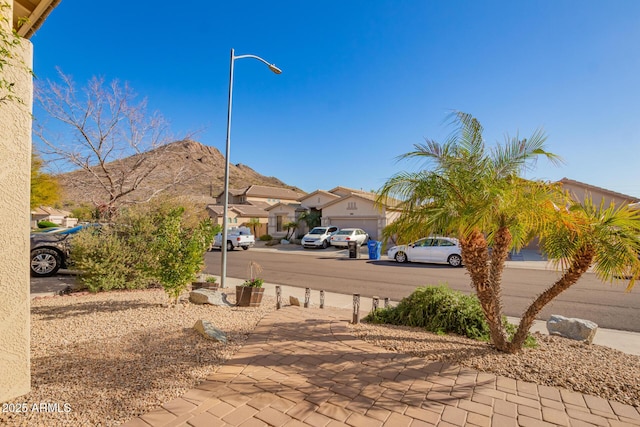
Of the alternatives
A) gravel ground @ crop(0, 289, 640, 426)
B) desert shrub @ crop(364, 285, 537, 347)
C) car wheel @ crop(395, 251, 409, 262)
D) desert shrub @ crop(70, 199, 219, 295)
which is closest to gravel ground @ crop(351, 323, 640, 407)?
gravel ground @ crop(0, 289, 640, 426)

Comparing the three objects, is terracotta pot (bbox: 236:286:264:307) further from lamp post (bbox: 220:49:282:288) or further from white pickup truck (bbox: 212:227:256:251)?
white pickup truck (bbox: 212:227:256:251)

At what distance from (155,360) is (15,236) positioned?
6.43 feet

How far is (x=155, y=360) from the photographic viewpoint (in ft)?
12.2

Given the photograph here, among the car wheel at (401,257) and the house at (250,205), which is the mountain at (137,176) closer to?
the car wheel at (401,257)

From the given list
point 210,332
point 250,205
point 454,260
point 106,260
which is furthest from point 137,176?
point 250,205

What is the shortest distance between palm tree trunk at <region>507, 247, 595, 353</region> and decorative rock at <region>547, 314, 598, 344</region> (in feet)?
5.46

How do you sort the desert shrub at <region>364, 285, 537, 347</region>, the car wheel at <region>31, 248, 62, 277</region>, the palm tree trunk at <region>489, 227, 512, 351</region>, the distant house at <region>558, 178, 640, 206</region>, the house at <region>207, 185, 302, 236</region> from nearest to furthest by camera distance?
the palm tree trunk at <region>489, 227, 512, 351</region> → the desert shrub at <region>364, 285, 537, 347</region> → the car wheel at <region>31, 248, 62, 277</region> → the distant house at <region>558, 178, 640, 206</region> → the house at <region>207, 185, 302, 236</region>

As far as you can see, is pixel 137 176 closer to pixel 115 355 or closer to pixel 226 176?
pixel 226 176

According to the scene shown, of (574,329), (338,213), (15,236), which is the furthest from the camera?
(338,213)

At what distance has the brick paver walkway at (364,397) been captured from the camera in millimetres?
2738

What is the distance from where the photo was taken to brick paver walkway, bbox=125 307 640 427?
2.74 metres

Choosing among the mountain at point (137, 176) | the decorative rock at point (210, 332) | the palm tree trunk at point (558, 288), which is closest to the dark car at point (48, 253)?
the mountain at point (137, 176)

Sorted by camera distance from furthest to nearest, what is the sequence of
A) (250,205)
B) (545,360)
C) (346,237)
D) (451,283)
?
(250,205)
(346,237)
(451,283)
(545,360)

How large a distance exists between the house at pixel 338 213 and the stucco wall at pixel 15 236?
19.1m
